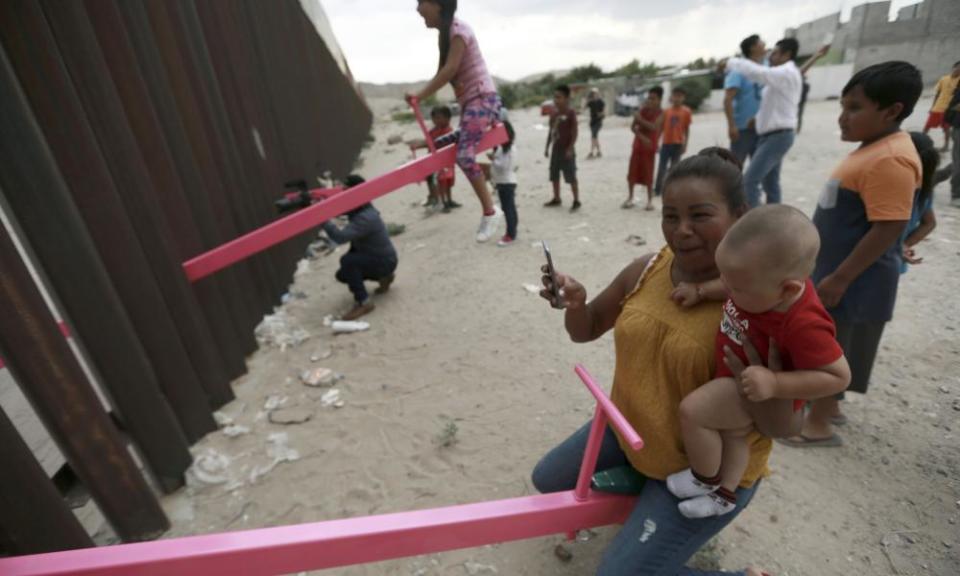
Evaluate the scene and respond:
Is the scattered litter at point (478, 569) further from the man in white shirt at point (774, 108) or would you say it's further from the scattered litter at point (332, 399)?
the man in white shirt at point (774, 108)

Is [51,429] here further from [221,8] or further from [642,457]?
[221,8]

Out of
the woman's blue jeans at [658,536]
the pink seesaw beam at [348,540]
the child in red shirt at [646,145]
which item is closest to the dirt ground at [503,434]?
the woman's blue jeans at [658,536]

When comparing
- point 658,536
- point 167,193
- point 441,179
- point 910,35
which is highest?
point 910,35

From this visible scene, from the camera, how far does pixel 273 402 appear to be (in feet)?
10.3

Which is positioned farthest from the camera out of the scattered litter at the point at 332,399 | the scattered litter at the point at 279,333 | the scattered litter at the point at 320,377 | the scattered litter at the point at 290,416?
the scattered litter at the point at 279,333

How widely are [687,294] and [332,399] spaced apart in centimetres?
250

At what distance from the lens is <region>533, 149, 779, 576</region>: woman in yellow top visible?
1273 mm

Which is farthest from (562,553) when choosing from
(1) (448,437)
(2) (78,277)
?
(2) (78,277)

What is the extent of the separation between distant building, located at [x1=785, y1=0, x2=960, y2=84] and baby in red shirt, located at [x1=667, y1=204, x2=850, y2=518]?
3.91 ft

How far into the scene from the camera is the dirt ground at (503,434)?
6.29ft

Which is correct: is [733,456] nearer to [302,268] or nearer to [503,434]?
[503,434]

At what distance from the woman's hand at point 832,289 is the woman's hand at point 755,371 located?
1094 millimetres

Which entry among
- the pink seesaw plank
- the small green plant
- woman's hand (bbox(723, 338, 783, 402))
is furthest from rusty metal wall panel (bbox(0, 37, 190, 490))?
woman's hand (bbox(723, 338, 783, 402))

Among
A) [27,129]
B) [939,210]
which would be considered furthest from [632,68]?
[27,129]
